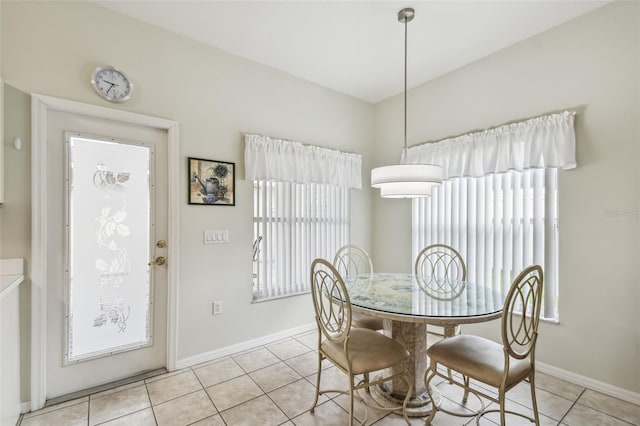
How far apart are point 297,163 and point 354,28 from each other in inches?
53.3

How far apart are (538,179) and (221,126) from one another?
284 cm

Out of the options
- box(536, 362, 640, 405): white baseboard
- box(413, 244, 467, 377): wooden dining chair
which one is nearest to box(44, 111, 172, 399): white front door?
box(413, 244, 467, 377): wooden dining chair

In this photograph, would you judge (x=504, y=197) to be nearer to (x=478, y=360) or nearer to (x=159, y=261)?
(x=478, y=360)

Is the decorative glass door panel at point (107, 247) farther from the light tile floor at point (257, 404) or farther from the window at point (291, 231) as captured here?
the window at point (291, 231)

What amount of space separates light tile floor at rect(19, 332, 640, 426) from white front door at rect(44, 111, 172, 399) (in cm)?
25

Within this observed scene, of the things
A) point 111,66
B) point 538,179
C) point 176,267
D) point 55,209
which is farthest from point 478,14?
point 55,209

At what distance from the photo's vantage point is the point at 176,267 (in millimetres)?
2514

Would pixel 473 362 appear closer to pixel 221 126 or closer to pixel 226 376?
pixel 226 376

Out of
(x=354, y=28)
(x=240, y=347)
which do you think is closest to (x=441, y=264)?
(x=240, y=347)

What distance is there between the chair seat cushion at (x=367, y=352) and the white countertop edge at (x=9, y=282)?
5.81ft

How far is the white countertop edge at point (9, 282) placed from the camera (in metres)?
1.57

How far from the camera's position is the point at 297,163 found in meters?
3.24

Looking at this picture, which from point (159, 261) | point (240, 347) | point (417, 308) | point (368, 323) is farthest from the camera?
point (240, 347)

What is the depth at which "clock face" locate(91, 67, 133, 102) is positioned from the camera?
86.1 inches
